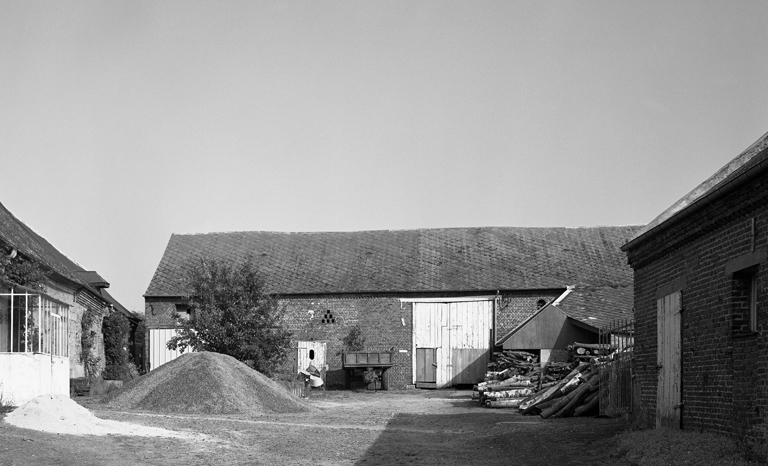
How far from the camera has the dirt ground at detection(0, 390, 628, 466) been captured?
1223cm

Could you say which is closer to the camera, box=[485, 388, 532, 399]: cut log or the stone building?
the stone building

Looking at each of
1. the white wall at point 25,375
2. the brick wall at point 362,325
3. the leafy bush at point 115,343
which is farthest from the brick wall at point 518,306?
the white wall at point 25,375

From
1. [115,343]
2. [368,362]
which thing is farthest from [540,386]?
[115,343]

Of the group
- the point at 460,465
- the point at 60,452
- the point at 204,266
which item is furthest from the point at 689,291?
the point at 204,266

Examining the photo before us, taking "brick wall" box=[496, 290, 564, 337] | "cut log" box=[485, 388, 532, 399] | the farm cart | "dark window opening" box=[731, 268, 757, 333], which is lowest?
the farm cart

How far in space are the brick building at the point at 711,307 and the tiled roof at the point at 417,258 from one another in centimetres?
2084

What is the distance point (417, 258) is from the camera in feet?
132

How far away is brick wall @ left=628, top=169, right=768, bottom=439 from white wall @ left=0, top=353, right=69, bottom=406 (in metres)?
12.1

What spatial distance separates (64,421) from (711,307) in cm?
1024

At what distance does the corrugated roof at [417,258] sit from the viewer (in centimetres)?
3803

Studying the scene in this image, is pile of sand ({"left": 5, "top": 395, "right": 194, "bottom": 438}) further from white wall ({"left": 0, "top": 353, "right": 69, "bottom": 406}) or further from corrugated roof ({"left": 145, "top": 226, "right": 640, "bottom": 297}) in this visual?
corrugated roof ({"left": 145, "top": 226, "right": 640, "bottom": 297})

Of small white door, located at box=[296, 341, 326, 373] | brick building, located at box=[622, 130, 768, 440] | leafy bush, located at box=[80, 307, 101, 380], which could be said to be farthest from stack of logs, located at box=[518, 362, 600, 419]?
leafy bush, located at box=[80, 307, 101, 380]

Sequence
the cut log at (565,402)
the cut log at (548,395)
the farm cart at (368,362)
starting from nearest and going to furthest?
1. the cut log at (565,402)
2. the cut log at (548,395)
3. the farm cart at (368,362)

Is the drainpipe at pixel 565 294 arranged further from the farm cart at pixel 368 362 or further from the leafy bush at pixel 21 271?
the leafy bush at pixel 21 271
